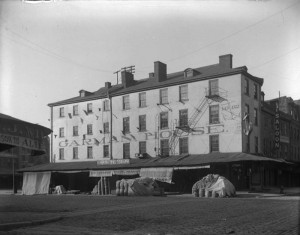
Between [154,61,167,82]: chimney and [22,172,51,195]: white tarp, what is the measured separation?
15.1m

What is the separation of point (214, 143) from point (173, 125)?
4.58 m

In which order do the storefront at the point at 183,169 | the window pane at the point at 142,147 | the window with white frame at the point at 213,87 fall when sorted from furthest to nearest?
the window pane at the point at 142,147 < the window with white frame at the point at 213,87 < the storefront at the point at 183,169

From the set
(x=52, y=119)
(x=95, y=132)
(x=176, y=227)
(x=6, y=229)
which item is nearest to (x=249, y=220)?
(x=176, y=227)

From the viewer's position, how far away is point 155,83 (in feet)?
132

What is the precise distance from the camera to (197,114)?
36.6m

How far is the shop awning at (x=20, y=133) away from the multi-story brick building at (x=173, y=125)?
20.3 m

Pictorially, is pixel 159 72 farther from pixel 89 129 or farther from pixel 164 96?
pixel 89 129

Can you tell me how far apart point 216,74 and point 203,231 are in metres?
26.0

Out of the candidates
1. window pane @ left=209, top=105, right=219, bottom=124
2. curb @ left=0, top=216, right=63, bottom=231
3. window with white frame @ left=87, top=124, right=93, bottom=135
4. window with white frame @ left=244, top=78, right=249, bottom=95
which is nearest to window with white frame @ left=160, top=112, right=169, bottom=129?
window pane @ left=209, top=105, right=219, bottom=124

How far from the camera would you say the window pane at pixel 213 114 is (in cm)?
3534

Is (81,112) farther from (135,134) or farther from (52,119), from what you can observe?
(135,134)

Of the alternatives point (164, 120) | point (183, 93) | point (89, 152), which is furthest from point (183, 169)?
point (89, 152)

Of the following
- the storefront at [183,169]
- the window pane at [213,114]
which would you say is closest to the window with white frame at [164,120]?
the storefront at [183,169]

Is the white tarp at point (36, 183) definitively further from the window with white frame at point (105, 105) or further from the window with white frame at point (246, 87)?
the window with white frame at point (246, 87)
